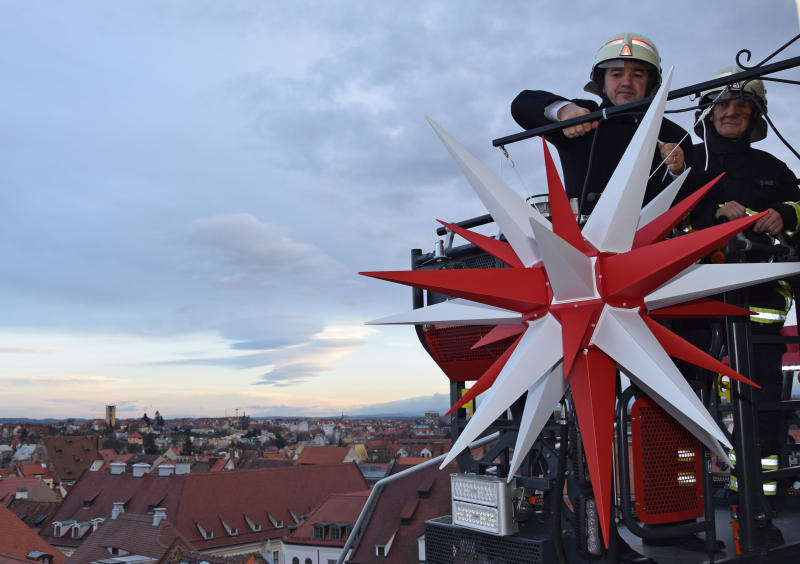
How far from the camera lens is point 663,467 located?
3635mm

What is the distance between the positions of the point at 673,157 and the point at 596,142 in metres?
0.44

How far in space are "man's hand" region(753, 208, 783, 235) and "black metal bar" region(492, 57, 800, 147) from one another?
3.29 feet

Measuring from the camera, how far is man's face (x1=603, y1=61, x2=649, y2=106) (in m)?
4.44

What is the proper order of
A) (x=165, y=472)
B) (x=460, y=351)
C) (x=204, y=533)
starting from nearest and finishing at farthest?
1. (x=460, y=351)
2. (x=204, y=533)
3. (x=165, y=472)

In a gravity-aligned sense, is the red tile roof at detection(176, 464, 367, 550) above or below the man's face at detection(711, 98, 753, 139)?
below

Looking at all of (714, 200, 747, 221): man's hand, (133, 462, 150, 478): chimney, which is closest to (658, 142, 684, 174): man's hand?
(714, 200, 747, 221): man's hand

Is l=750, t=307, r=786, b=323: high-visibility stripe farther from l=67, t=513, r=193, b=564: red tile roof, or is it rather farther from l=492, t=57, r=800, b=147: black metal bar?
l=67, t=513, r=193, b=564: red tile roof

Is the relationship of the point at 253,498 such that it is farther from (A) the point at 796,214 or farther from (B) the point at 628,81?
(A) the point at 796,214

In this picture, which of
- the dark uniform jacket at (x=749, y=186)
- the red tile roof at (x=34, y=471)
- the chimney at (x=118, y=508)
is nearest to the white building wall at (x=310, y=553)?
the chimney at (x=118, y=508)

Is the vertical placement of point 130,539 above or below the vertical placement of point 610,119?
below

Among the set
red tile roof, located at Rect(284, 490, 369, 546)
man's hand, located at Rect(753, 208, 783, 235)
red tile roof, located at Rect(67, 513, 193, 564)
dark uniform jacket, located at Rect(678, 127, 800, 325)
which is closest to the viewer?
man's hand, located at Rect(753, 208, 783, 235)

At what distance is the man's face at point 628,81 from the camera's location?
444 centimetres

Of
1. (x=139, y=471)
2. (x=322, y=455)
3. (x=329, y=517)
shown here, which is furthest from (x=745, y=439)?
(x=322, y=455)

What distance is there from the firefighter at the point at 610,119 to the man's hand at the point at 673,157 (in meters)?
0.07
